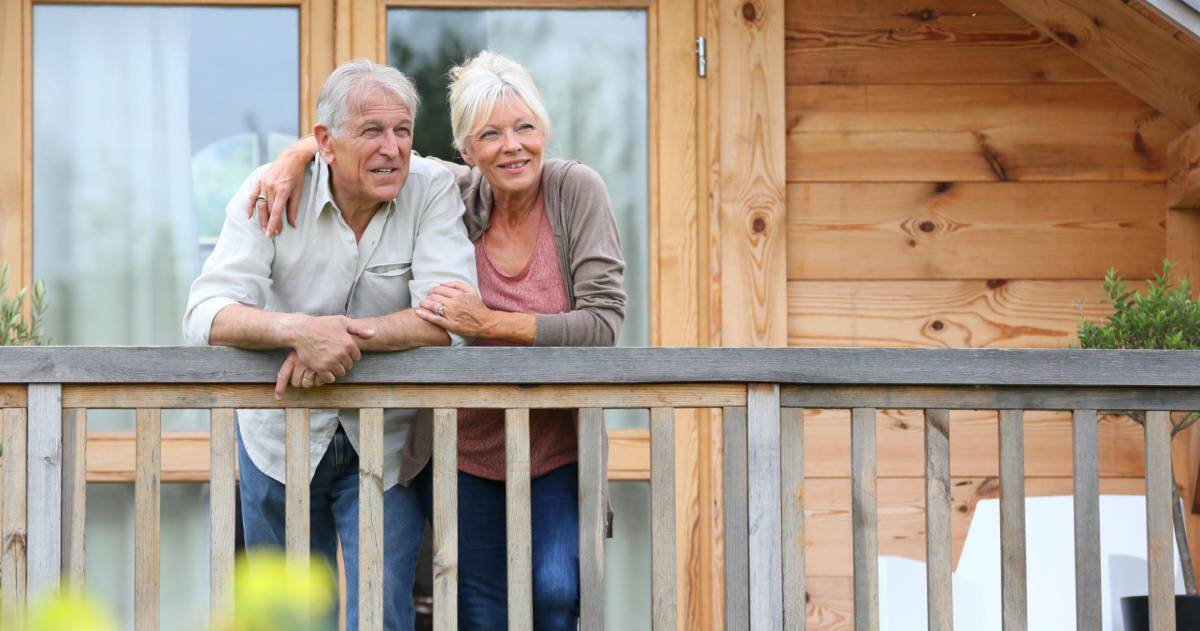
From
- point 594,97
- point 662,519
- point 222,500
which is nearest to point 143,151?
point 594,97

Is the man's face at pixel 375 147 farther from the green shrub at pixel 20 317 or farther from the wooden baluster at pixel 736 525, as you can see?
the green shrub at pixel 20 317

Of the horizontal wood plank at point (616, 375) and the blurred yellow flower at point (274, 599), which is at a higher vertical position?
the horizontal wood plank at point (616, 375)

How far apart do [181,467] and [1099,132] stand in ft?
9.16

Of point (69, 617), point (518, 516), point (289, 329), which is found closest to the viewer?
point (69, 617)

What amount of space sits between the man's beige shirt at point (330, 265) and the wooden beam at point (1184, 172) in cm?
222

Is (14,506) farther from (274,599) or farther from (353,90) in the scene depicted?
(274,599)

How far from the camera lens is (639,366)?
8.19 feet

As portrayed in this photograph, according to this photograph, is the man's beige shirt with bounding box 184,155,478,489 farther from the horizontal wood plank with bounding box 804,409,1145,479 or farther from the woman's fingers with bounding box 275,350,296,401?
the horizontal wood plank with bounding box 804,409,1145,479

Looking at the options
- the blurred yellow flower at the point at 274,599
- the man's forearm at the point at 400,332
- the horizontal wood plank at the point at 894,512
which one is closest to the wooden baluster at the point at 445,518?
the man's forearm at the point at 400,332

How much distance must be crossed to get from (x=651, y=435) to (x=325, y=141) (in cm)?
81

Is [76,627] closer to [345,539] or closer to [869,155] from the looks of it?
[345,539]

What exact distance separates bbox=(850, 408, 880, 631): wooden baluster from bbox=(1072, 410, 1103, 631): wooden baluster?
14.9 inches

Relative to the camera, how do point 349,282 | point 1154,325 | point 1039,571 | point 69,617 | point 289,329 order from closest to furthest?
1. point 69,617
2. point 289,329
3. point 349,282
4. point 1154,325
5. point 1039,571

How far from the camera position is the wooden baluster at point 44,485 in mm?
2434
